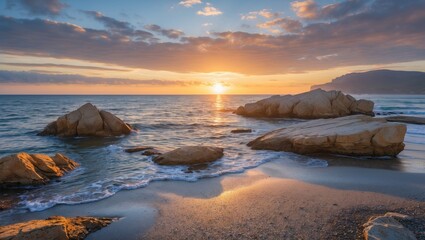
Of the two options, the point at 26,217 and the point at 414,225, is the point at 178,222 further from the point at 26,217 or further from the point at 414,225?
the point at 414,225

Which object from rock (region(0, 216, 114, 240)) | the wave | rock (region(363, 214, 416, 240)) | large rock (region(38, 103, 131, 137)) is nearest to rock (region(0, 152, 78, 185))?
the wave

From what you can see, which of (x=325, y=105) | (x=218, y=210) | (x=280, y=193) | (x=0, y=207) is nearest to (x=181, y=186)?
(x=218, y=210)

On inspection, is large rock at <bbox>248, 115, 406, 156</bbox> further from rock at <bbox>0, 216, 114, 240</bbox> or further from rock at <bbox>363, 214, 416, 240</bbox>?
rock at <bbox>0, 216, 114, 240</bbox>

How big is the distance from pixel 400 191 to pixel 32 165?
1383cm

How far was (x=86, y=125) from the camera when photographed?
23.0 metres

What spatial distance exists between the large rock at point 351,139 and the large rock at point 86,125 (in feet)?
46.8

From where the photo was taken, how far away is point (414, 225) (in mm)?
6617

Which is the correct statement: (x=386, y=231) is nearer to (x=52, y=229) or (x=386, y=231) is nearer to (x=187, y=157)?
(x=52, y=229)

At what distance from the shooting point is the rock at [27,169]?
1044 centimetres

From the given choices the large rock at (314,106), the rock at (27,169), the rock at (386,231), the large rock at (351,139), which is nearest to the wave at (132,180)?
the rock at (27,169)

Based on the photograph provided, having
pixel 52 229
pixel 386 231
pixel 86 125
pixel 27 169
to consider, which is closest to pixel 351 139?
pixel 386 231

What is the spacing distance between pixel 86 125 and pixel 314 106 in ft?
100

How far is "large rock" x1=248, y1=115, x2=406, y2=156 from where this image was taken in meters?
14.5

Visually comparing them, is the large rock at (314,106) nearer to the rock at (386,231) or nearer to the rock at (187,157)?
the rock at (187,157)
